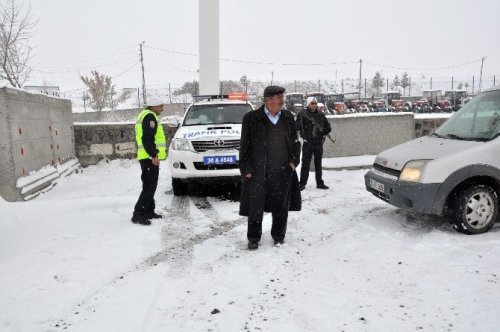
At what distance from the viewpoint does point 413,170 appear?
459 cm

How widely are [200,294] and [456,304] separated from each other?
2.04 meters

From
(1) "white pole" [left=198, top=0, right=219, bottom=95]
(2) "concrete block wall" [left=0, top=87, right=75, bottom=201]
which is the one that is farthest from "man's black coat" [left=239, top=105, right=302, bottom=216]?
(1) "white pole" [left=198, top=0, right=219, bottom=95]

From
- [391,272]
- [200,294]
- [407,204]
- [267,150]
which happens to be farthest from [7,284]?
[407,204]

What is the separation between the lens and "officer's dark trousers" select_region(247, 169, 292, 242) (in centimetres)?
418

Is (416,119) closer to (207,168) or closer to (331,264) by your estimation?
(207,168)

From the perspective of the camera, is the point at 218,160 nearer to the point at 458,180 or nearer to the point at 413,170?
the point at 413,170

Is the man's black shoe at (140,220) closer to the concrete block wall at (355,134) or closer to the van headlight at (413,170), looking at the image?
the van headlight at (413,170)

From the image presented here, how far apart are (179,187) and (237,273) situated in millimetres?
3739

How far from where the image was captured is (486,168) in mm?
4395

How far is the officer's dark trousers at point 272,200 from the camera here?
4.18 meters

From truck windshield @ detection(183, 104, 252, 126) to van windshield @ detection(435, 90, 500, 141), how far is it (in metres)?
3.78

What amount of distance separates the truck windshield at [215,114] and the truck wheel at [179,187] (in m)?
1.29

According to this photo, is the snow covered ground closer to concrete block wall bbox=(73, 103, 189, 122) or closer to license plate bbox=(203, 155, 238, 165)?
license plate bbox=(203, 155, 238, 165)

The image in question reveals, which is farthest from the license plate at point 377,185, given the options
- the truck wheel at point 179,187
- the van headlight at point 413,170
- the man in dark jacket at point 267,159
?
the truck wheel at point 179,187
